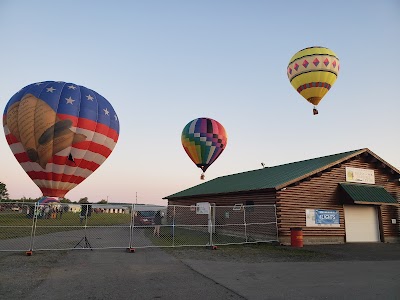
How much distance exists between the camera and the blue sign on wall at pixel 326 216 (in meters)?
19.3

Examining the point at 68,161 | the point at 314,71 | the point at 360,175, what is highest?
the point at 314,71

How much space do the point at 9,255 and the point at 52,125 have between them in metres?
8.98

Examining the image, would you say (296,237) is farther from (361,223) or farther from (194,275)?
(194,275)

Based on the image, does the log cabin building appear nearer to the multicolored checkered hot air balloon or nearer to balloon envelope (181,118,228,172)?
balloon envelope (181,118,228,172)

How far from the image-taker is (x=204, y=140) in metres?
27.5

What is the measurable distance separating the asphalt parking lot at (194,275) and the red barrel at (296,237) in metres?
2.94

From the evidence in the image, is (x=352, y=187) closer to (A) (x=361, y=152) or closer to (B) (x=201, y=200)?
(A) (x=361, y=152)

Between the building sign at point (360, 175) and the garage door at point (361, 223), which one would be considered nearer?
the garage door at point (361, 223)

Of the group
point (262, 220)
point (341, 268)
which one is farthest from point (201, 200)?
point (341, 268)

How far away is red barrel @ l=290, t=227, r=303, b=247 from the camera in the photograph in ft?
55.1

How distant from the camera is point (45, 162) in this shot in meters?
18.7

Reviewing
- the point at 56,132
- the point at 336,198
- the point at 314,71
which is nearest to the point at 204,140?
the point at 314,71

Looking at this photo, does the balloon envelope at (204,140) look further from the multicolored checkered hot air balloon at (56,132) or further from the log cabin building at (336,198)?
the multicolored checkered hot air balloon at (56,132)

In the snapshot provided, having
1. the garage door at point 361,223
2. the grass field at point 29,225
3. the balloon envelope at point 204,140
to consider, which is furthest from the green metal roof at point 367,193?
the grass field at point 29,225
